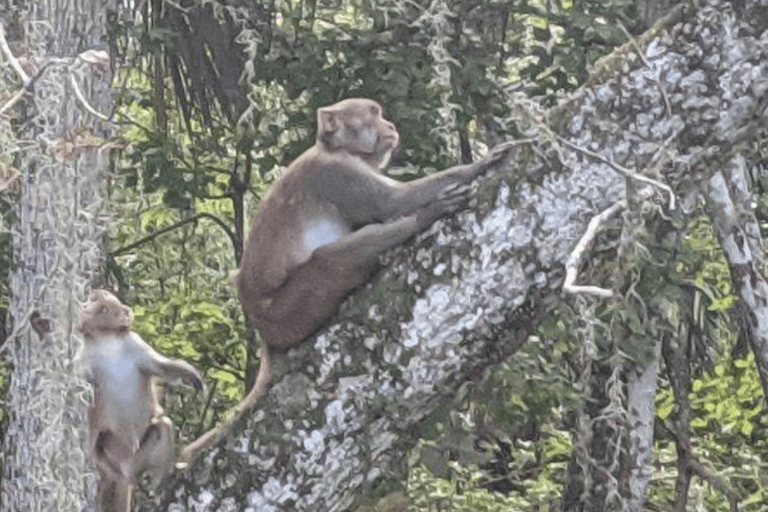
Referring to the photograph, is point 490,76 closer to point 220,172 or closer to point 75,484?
point 220,172

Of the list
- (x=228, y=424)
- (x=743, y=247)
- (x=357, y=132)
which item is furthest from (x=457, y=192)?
(x=743, y=247)

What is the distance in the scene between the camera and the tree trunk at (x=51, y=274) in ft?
16.4

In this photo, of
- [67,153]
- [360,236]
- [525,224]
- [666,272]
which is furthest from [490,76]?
[67,153]

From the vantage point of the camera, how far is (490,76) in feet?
25.4

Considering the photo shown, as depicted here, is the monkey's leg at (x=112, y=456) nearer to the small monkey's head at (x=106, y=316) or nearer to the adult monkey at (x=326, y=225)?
the small monkey's head at (x=106, y=316)

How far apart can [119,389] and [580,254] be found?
3.39 m

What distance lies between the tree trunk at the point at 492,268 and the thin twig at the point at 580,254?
0.42 ft

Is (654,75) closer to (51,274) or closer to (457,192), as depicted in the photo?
(457,192)

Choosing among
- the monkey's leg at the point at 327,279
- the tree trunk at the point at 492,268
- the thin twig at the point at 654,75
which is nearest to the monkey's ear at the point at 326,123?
the monkey's leg at the point at 327,279

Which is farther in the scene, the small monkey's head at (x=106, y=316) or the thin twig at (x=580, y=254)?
the small monkey's head at (x=106, y=316)

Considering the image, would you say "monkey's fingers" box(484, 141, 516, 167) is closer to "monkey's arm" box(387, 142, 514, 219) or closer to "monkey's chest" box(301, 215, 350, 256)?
"monkey's arm" box(387, 142, 514, 219)

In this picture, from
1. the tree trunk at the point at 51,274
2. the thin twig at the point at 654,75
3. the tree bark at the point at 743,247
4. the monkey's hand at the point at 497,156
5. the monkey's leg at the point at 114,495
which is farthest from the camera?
the tree bark at the point at 743,247

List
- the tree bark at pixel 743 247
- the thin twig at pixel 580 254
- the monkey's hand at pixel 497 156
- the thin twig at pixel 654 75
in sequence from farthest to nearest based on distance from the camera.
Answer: the tree bark at pixel 743 247
the monkey's hand at pixel 497 156
the thin twig at pixel 654 75
the thin twig at pixel 580 254

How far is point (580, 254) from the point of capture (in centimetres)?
439
